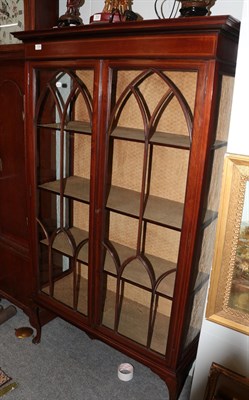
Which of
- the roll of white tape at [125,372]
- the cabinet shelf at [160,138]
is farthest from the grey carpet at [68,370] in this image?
the cabinet shelf at [160,138]

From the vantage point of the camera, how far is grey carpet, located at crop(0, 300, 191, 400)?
181 centimetres

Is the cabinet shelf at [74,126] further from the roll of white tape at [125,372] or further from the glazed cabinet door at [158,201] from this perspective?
the roll of white tape at [125,372]

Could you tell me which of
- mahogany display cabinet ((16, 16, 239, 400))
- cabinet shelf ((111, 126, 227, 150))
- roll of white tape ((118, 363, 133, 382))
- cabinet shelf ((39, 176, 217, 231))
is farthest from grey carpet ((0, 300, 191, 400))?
cabinet shelf ((111, 126, 227, 150))

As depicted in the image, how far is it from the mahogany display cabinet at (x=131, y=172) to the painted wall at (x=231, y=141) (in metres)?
0.06

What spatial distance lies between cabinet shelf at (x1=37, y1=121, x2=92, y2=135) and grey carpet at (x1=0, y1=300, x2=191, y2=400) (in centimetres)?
135

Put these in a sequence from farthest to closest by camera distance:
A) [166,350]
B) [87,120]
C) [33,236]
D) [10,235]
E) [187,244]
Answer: [10,235] < [33,236] < [87,120] < [166,350] < [187,244]

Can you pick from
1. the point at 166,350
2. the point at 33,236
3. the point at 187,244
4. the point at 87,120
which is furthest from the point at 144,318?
the point at 87,120

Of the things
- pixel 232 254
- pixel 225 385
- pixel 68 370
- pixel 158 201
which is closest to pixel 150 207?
pixel 158 201

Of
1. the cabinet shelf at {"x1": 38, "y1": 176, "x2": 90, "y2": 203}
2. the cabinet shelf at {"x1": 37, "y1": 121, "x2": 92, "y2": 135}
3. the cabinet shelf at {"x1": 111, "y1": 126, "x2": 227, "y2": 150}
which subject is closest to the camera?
the cabinet shelf at {"x1": 111, "y1": 126, "x2": 227, "y2": 150}

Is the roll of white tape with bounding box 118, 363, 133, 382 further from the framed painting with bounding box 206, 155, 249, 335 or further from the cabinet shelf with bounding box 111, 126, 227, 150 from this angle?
the cabinet shelf with bounding box 111, 126, 227, 150

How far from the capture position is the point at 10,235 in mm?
2342

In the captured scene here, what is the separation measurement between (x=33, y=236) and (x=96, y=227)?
0.50 metres

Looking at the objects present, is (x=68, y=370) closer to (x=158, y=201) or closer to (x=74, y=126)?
(x=158, y=201)

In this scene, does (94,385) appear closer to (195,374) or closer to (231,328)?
(195,374)
